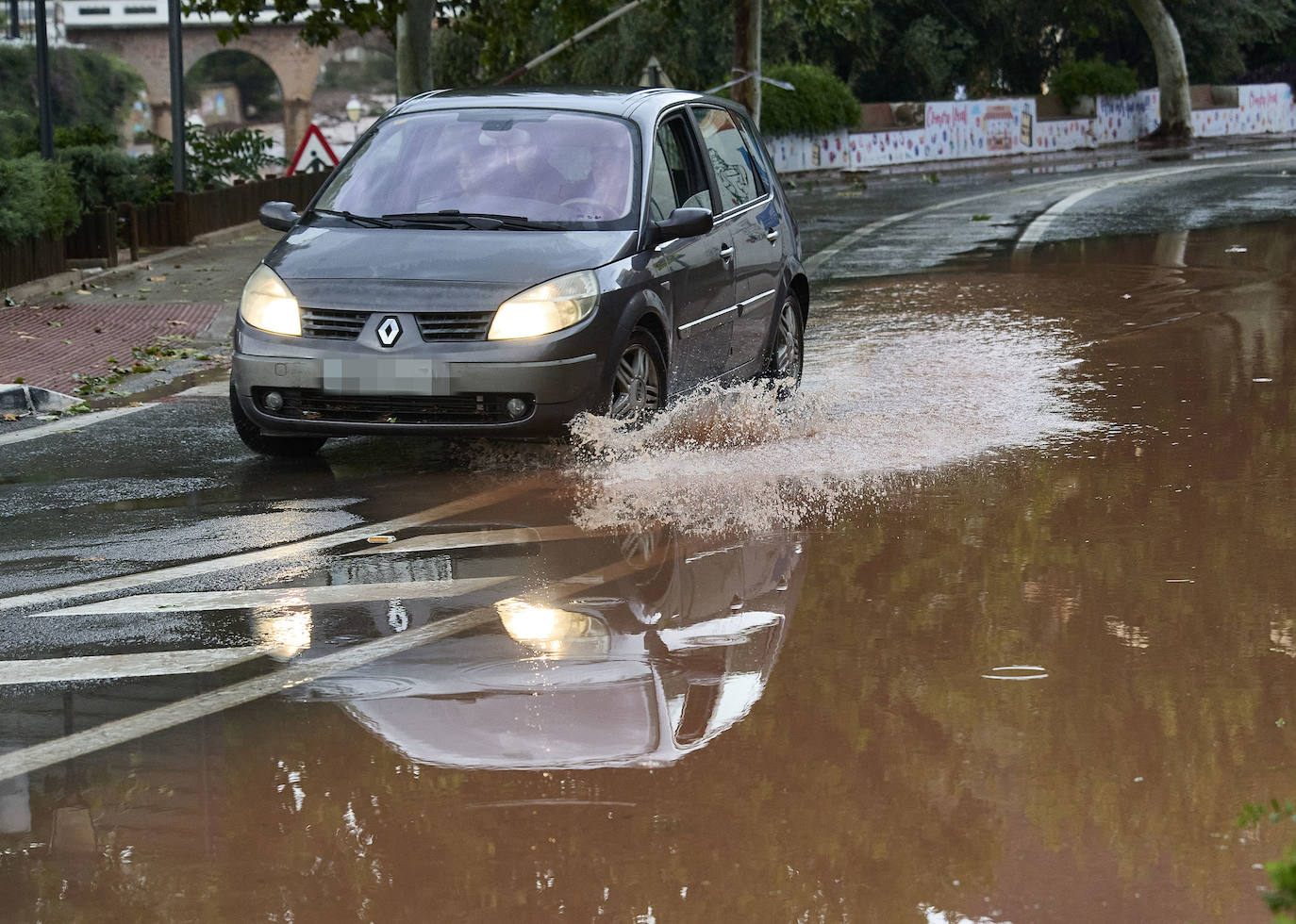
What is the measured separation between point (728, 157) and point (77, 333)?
17.6 ft

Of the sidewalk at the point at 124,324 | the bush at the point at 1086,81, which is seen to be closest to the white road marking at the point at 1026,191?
the sidewalk at the point at 124,324

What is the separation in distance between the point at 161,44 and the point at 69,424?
9431 centimetres

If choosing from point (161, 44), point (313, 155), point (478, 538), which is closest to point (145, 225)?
point (313, 155)

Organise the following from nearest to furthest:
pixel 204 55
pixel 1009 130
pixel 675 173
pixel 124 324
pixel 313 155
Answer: pixel 675 173 < pixel 124 324 < pixel 313 155 < pixel 1009 130 < pixel 204 55

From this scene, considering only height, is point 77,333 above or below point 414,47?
below

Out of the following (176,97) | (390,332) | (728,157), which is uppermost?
(176,97)

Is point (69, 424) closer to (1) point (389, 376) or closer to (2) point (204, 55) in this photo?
(1) point (389, 376)

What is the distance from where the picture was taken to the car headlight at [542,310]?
7.90 metres

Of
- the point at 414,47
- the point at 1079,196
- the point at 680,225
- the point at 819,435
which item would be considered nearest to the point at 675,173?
the point at 680,225

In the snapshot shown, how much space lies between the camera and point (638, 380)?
27.6ft

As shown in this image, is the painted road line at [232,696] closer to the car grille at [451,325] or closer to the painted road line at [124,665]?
the painted road line at [124,665]

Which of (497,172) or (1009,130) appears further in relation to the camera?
(1009,130)

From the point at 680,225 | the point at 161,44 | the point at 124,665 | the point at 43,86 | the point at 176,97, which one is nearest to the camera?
the point at 124,665

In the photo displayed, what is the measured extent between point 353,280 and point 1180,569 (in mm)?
3684
